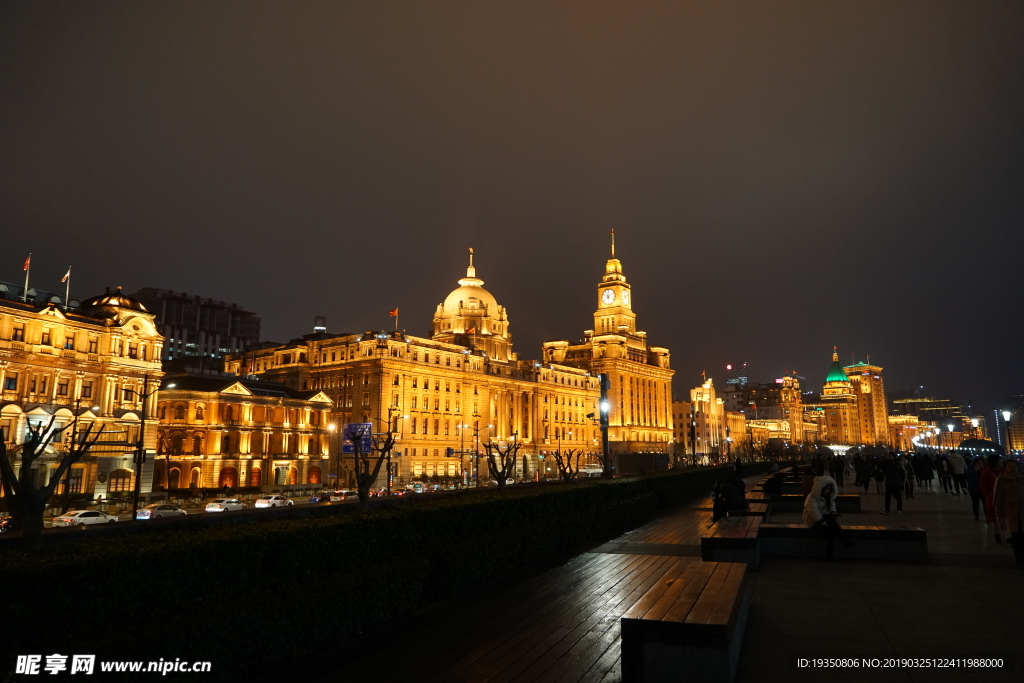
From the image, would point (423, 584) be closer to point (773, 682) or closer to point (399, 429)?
point (773, 682)

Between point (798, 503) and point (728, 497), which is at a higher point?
point (728, 497)

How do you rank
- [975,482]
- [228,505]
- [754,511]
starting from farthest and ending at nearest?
[228,505] → [975,482] → [754,511]

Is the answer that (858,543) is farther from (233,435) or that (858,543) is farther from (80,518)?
(233,435)

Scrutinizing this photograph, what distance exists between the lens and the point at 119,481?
5647 cm

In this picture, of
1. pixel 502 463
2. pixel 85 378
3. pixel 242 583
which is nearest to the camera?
pixel 242 583

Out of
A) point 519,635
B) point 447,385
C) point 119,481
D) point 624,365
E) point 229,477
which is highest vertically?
point 624,365

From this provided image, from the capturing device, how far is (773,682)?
7.29 meters

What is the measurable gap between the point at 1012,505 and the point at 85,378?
63.5 metres

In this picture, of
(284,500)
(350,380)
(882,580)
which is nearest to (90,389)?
(284,500)

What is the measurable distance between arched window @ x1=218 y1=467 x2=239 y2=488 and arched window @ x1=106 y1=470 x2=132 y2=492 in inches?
405

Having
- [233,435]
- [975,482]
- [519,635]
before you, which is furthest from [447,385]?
[519,635]

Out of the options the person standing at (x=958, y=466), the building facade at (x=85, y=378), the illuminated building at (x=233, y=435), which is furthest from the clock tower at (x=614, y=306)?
the person standing at (x=958, y=466)

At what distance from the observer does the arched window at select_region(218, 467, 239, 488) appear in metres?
66.7

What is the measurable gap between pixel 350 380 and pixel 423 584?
264ft
